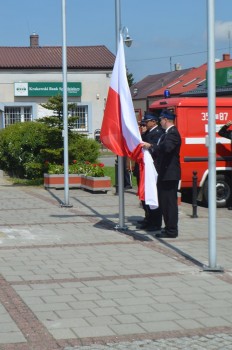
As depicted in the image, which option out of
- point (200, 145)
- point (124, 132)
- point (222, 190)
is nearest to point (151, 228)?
point (124, 132)

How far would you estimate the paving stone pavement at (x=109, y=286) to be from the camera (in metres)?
6.57

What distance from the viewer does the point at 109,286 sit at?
848 cm

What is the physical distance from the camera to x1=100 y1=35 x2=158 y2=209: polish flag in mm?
11531

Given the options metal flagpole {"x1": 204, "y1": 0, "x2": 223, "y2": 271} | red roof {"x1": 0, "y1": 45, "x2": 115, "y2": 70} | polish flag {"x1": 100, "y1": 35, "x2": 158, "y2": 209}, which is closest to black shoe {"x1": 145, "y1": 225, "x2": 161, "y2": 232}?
polish flag {"x1": 100, "y1": 35, "x2": 158, "y2": 209}

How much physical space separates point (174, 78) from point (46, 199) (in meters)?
69.0

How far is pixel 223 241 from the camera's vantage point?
11750 millimetres

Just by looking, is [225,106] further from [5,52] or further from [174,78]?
[174,78]

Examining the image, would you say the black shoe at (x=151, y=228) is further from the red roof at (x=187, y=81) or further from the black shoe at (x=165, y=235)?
the red roof at (x=187, y=81)

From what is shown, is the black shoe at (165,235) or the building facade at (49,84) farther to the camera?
the building facade at (49,84)

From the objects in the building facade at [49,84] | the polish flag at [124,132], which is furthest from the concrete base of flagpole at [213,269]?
the building facade at [49,84]

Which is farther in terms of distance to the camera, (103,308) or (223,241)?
(223,241)

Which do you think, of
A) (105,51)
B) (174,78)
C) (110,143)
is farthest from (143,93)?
(110,143)

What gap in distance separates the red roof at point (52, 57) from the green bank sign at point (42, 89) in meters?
1.09

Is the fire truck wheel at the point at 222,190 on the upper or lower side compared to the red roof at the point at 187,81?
lower
